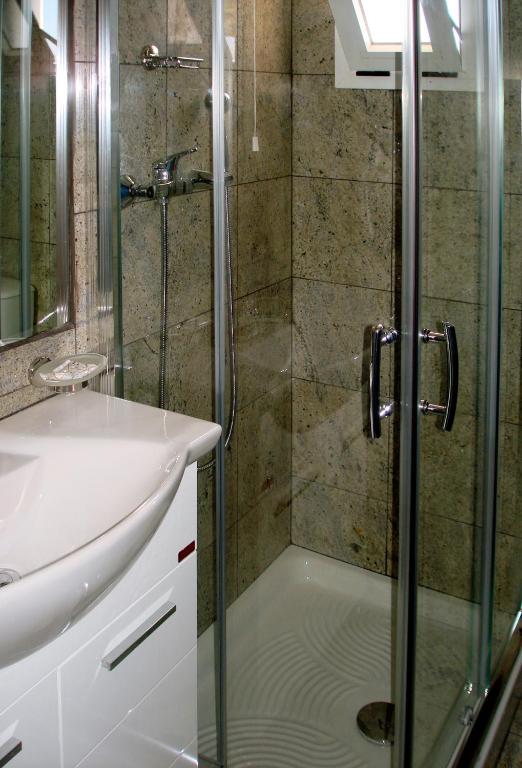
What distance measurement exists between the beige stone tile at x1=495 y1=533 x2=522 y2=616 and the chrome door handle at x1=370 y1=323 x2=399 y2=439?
0.67 meters

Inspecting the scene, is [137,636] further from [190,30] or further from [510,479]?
[510,479]

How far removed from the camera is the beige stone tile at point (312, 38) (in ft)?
4.99

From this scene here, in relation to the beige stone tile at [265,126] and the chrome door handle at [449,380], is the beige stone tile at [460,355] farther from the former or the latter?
the beige stone tile at [265,126]

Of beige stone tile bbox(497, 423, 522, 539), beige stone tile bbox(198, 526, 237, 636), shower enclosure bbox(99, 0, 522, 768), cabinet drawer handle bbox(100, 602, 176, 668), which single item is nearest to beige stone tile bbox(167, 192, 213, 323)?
shower enclosure bbox(99, 0, 522, 768)

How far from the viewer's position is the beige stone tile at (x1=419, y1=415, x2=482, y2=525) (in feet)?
5.44

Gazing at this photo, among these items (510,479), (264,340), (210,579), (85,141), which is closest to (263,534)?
(210,579)

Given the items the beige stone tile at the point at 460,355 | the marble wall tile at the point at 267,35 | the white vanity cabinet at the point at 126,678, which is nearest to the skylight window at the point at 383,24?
the marble wall tile at the point at 267,35

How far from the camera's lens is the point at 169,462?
1279 millimetres

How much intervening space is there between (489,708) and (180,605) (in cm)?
114

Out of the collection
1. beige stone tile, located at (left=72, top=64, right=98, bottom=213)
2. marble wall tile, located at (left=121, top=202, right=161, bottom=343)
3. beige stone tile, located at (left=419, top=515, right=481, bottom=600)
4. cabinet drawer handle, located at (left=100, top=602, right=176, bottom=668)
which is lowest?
Answer: beige stone tile, located at (left=419, top=515, right=481, bottom=600)

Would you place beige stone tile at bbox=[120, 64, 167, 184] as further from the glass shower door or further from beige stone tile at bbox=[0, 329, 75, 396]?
the glass shower door

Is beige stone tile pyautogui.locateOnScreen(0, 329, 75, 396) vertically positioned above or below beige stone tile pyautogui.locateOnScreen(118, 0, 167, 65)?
below

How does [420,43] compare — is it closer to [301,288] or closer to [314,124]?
[314,124]

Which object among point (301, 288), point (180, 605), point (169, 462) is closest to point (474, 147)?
point (301, 288)
